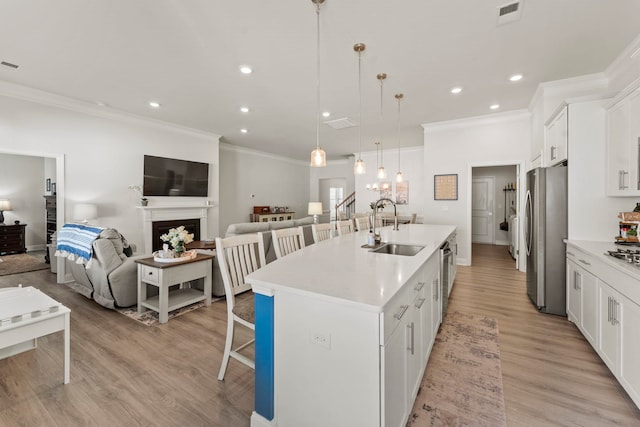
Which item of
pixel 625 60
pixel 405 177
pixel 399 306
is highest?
pixel 625 60

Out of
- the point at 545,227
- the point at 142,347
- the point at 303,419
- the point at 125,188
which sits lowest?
the point at 142,347

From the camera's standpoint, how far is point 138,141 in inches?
213

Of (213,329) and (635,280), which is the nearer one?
(635,280)

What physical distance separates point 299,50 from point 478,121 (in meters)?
4.10

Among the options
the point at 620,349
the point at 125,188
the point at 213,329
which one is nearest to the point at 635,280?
the point at 620,349

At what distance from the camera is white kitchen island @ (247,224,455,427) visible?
3.78 feet

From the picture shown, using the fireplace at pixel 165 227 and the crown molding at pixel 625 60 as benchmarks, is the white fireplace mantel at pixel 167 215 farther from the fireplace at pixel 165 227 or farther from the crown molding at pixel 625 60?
the crown molding at pixel 625 60

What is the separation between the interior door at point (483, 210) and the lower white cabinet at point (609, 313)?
20.1 ft

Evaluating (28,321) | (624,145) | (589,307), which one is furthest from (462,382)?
(28,321)

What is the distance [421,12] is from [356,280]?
Answer: 2.42 metres

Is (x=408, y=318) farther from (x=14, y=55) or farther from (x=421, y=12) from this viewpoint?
(x=14, y=55)

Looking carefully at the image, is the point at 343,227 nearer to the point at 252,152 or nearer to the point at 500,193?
the point at 252,152

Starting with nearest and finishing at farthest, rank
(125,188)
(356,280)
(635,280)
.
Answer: (356,280) < (635,280) < (125,188)

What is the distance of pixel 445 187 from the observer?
19.0ft
